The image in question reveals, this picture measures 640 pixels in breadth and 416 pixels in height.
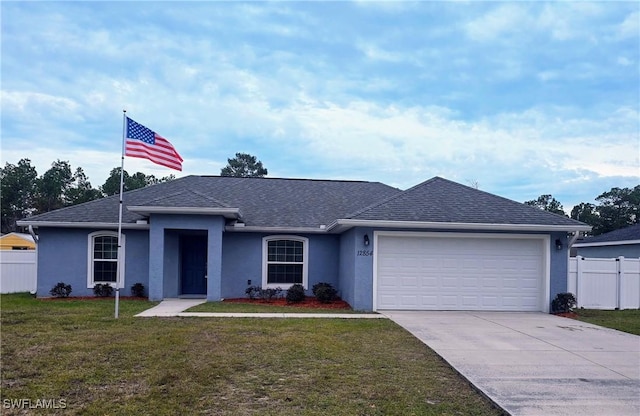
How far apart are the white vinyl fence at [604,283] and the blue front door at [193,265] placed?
12.6 meters

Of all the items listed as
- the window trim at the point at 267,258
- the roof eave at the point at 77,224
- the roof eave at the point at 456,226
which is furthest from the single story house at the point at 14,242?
the roof eave at the point at 456,226

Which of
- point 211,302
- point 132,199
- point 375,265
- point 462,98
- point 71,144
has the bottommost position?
point 211,302

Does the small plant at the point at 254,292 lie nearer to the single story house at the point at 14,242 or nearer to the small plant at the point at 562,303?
the small plant at the point at 562,303

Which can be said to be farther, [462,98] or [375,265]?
[462,98]

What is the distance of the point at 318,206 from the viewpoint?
60.1 ft

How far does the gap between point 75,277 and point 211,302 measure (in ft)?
16.9

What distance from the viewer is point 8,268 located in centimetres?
1798

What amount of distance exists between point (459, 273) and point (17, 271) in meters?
16.3

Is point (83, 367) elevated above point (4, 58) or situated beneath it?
situated beneath

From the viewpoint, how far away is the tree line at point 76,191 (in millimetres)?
49625

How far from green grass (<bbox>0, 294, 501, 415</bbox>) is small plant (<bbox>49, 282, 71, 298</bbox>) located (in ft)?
18.2

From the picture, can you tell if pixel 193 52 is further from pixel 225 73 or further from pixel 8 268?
pixel 8 268

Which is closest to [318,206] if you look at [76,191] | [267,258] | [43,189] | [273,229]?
[273,229]

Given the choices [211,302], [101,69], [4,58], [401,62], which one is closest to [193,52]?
[101,69]
